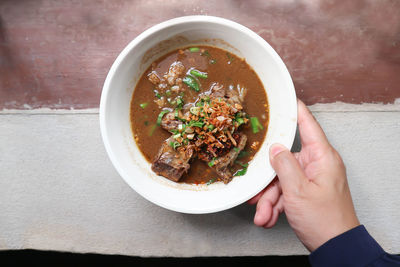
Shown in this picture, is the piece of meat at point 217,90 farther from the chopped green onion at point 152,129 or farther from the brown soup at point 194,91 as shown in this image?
the chopped green onion at point 152,129

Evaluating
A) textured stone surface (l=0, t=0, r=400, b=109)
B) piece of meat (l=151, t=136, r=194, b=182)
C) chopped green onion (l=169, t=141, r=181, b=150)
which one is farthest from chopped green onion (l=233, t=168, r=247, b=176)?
textured stone surface (l=0, t=0, r=400, b=109)

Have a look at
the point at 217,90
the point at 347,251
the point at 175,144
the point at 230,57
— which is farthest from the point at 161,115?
the point at 347,251

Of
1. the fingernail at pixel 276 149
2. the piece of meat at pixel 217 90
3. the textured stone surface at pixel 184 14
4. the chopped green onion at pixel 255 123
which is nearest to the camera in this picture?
the fingernail at pixel 276 149

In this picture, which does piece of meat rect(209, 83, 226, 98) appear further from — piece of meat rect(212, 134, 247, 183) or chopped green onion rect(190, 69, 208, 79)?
piece of meat rect(212, 134, 247, 183)

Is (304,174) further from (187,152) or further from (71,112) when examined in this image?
(71,112)

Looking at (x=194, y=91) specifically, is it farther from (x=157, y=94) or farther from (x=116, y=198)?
(x=116, y=198)

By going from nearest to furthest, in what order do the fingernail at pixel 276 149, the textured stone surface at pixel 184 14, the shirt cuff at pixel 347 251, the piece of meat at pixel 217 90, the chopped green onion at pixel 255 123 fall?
the shirt cuff at pixel 347 251
the fingernail at pixel 276 149
the piece of meat at pixel 217 90
the chopped green onion at pixel 255 123
the textured stone surface at pixel 184 14

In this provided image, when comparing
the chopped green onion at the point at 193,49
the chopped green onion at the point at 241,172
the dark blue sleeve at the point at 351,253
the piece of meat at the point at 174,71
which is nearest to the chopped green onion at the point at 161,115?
the piece of meat at the point at 174,71
